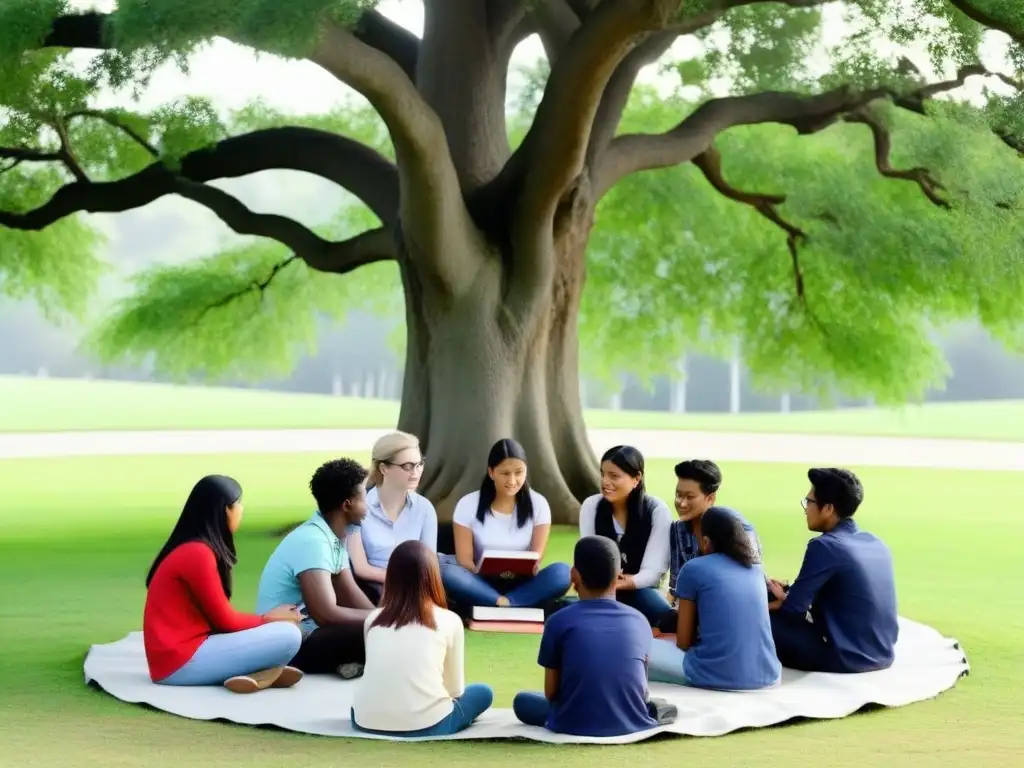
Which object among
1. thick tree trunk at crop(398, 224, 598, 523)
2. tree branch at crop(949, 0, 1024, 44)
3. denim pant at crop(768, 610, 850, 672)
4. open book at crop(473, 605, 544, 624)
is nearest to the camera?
denim pant at crop(768, 610, 850, 672)

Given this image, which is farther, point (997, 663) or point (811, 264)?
point (811, 264)

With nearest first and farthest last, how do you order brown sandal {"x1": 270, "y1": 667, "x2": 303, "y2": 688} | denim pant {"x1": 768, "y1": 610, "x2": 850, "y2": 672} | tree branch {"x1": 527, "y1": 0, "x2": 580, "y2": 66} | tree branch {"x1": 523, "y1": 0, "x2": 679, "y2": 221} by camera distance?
1. brown sandal {"x1": 270, "y1": 667, "x2": 303, "y2": 688}
2. denim pant {"x1": 768, "y1": 610, "x2": 850, "y2": 672}
3. tree branch {"x1": 523, "y1": 0, "x2": 679, "y2": 221}
4. tree branch {"x1": 527, "y1": 0, "x2": 580, "y2": 66}

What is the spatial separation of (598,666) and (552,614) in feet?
4.11

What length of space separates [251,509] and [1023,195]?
29.5ft

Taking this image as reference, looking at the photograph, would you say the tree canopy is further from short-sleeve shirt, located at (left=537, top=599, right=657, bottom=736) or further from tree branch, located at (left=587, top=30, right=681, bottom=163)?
short-sleeve shirt, located at (left=537, top=599, right=657, bottom=736)

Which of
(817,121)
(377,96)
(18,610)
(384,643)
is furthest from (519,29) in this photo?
(384,643)

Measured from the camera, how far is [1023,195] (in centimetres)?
1284

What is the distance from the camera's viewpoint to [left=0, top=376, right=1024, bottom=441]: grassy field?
4138 centimetres

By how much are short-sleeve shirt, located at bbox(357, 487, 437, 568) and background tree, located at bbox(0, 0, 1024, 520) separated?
3.05m

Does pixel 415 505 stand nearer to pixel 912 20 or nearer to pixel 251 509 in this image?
pixel 912 20

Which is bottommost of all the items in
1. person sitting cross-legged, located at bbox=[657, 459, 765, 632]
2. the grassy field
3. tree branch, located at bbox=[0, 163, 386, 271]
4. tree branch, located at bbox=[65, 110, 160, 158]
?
the grassy field

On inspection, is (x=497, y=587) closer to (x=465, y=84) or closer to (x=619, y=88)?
(x=465, y=84)

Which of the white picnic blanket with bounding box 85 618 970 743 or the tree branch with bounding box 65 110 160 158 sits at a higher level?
the tree branch with bounding box 65 110 160 158

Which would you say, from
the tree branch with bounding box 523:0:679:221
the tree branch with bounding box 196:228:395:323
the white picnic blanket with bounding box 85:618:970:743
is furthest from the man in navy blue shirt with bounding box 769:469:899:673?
the tree branch with bounding box 196:228:395:323
